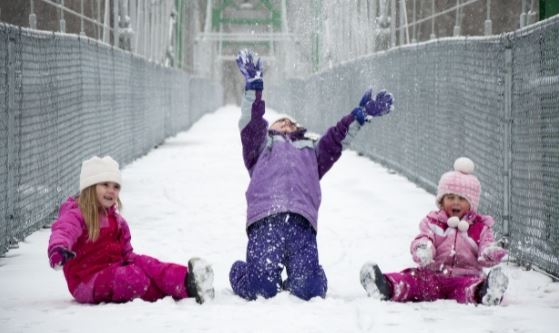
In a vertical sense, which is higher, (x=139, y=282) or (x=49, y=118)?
(x=49, y=118)

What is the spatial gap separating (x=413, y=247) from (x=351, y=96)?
13754mm

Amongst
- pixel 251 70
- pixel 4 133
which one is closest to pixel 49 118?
pixel 4 133

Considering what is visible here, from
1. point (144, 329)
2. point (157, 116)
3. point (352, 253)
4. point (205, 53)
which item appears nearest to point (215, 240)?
point (352, 253)

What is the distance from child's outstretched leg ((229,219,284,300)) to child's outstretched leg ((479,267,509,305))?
1.09 m

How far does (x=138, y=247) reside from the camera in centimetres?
754

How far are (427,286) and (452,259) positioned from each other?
1.02 feet

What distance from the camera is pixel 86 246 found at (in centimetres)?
546

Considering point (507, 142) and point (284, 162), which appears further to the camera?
point (507, 142)

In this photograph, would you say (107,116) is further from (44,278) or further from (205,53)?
(205,53)

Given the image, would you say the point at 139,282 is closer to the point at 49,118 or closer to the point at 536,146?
the point at 536,146

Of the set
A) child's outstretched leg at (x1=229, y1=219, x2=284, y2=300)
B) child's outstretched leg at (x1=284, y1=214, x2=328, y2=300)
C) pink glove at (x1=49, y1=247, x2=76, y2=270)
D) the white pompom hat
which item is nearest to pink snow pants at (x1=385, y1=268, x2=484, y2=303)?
child's outstretched leg at (x1=284, y1=214, x2=328, y2=300)

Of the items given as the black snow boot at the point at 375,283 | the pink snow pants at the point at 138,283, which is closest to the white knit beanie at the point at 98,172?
the pink snow pants at the point at 138,283

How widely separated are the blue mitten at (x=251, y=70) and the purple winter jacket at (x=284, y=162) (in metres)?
0.05

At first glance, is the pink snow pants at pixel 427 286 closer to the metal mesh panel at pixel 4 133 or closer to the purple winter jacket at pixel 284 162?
the purple winter jacket at pixel 284 162
